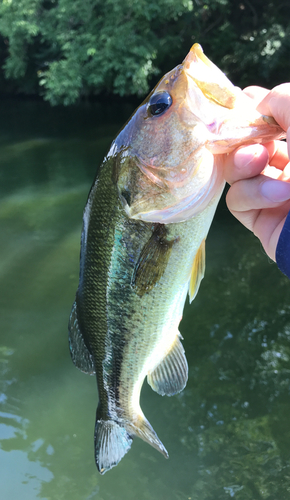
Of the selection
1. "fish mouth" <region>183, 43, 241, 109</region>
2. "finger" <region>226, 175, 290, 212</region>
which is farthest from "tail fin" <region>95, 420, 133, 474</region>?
"fish mouth" <region>183, 43, 241, 109</region>

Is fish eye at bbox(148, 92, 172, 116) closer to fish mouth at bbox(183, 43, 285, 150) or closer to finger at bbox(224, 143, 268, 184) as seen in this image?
fish mouth at bbox(183, 43, 285, 150)

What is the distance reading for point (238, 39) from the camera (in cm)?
1257

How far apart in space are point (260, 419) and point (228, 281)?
1880 millimetres

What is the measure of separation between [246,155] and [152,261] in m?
0.46

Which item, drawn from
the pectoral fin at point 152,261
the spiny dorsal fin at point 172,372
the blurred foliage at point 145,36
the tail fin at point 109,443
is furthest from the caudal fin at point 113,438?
the blurred foliage at point 145,36

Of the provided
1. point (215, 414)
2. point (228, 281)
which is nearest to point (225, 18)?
point (228, 281)

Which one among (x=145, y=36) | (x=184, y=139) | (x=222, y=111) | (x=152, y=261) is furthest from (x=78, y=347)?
(x=145, y=36)

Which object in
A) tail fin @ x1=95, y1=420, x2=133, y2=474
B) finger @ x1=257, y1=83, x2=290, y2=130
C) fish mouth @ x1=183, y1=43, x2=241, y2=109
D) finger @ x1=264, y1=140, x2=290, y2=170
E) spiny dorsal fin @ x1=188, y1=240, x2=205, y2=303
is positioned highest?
fish mouth @ x1=183, y1=43, x2=241, y2=109

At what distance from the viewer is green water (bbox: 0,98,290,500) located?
9.22 feet

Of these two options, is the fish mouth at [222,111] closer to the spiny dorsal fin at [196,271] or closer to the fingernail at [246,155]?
the fingernail at [246,155]

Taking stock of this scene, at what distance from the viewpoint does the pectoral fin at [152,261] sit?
1288 millimetres

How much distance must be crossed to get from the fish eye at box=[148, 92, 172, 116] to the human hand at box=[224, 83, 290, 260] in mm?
251

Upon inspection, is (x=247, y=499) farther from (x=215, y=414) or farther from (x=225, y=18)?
(x=225, y=18)

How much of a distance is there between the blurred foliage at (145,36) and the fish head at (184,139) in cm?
981
